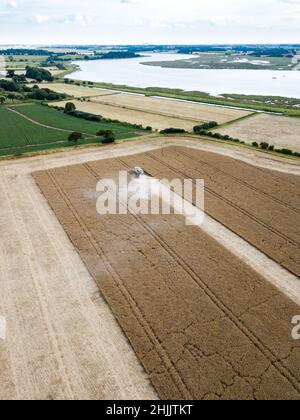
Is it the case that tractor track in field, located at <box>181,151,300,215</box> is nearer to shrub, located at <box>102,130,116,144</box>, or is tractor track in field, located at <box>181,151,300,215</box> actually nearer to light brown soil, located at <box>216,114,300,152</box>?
shrub, located at <box>102,130,116,144</box>

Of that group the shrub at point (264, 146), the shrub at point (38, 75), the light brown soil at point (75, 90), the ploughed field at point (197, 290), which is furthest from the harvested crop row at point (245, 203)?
the shrub at point (38, 75)

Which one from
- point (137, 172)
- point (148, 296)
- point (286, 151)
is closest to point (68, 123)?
point (137, 172)

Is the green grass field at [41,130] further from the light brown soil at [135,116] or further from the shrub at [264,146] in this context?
the shrub at [264,146]

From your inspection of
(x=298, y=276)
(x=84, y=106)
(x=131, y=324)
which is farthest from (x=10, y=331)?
(x=84, y=106)

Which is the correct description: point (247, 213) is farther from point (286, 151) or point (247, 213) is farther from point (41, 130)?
point (41, 130)

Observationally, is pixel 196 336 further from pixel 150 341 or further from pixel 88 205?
pixel 88 205
